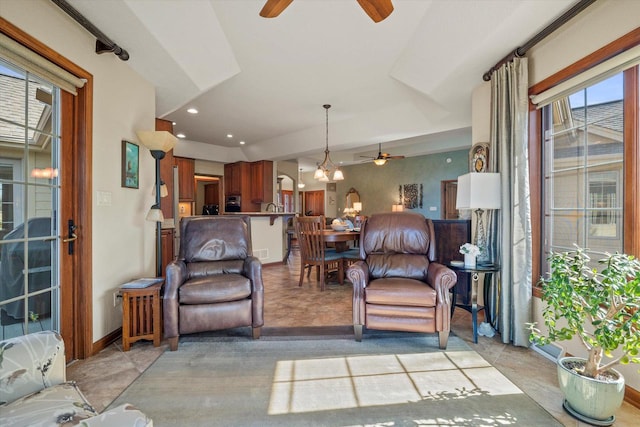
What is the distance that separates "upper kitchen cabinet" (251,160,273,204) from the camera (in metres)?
7.31

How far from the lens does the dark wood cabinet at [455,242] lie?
3.53 meters

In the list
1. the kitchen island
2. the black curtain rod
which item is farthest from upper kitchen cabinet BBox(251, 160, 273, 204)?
the black curtain rod

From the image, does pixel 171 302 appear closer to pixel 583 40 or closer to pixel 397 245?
pixel 397 245

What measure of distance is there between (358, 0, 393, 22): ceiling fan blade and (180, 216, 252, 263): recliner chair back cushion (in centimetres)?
231

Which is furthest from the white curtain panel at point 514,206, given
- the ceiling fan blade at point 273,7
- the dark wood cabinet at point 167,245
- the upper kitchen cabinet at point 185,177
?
the upper kitchen cabinet at point 185,177

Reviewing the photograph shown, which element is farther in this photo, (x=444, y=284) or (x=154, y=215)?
(x=154, y=215)

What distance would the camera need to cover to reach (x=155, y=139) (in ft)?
9.76

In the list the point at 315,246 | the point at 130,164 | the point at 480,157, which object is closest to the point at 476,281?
the point at 480,157

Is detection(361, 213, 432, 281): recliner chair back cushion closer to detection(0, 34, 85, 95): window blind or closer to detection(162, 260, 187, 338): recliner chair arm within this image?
detection(162, 260, 187, 338): recliner chair arm

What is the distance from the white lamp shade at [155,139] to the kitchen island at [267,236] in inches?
118

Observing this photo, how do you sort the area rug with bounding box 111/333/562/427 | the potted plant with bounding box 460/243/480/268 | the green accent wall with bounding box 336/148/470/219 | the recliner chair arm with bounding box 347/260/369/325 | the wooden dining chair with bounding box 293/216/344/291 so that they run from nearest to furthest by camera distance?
the area rug with bounding box 111/333/562/427
the recliner chair arm with bounding box 347/260/369/325
the potted plant with bounding box 460/243/480/268
the wooden dining chair with bounding box 293/216/344/291
the green accent wall with bounding box 336/148/470/219

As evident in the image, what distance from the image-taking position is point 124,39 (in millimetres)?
2430

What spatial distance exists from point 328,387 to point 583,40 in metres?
2.91

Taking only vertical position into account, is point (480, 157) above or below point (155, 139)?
below
